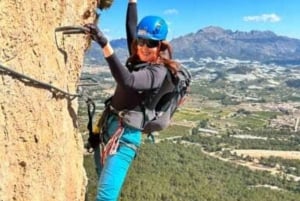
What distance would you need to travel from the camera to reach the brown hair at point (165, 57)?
410cm

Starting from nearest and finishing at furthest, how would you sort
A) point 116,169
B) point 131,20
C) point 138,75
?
point 138,75 → point 116,169 → point 131,20

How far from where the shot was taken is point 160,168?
65000 millimetres

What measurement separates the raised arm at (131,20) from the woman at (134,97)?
61 cm

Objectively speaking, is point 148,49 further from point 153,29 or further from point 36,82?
point 36,82

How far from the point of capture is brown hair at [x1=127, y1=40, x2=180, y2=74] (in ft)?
13.5

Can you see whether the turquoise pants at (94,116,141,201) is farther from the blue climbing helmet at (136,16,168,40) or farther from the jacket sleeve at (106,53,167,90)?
the blue climbing helmet at (136,16,168,40)

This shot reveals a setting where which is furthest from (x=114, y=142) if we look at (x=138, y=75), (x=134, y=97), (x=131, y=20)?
(x=131, y=20)

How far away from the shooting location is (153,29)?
401 centimetres

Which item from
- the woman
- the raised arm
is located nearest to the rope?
the woman

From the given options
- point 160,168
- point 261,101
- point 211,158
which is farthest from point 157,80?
point 261,101

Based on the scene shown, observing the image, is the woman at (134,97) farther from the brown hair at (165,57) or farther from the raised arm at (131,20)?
the raised arm at (131,20)

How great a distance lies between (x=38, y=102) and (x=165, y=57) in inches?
Result: 43.9

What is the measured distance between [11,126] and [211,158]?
79744mm

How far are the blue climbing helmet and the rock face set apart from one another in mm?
589
